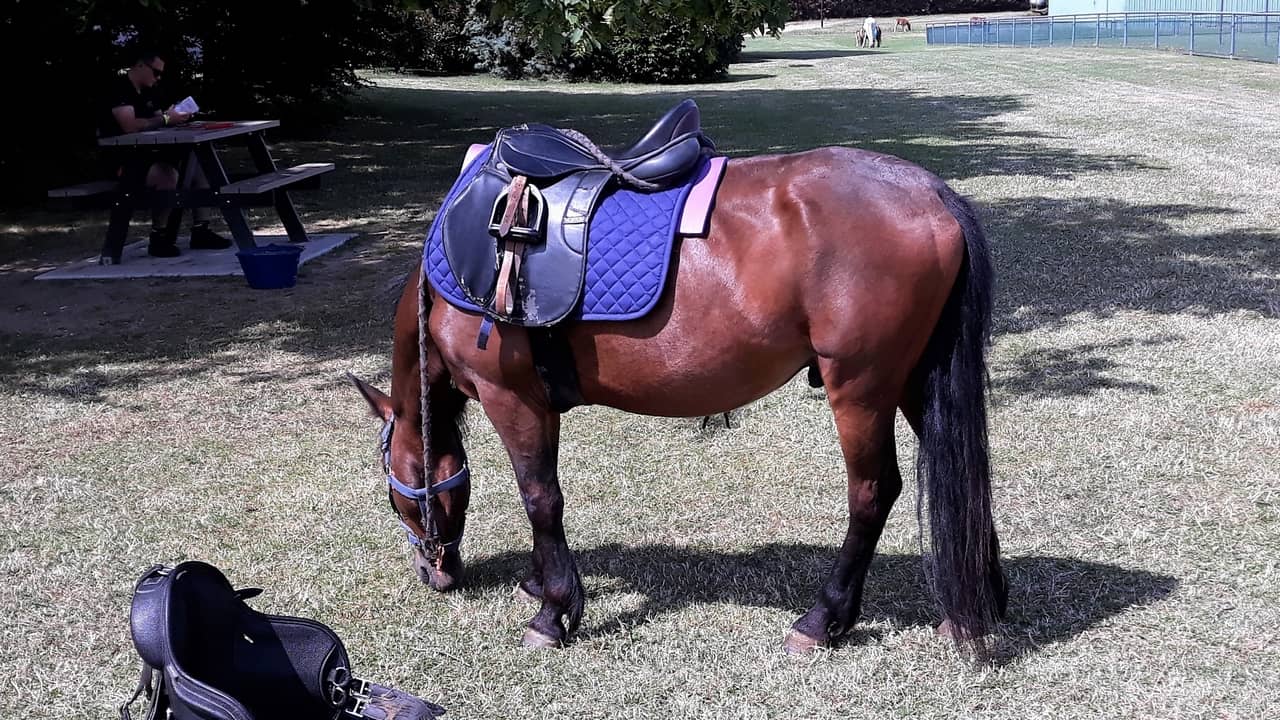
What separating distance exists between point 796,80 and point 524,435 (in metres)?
26.3

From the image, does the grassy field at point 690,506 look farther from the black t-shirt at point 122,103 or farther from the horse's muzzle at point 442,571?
the black t-shirt at point 122,103

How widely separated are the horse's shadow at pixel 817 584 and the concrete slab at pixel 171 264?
231 inches

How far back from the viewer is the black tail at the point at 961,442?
3291mm

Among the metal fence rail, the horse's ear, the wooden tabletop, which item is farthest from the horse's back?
the metal fence rail

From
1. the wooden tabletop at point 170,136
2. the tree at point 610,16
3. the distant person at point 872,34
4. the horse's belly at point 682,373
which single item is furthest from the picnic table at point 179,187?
the distant person at point 872,34

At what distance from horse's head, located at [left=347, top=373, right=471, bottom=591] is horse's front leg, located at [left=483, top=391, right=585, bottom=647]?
23cm

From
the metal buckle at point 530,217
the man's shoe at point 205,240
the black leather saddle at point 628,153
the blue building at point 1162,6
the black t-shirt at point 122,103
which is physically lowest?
the man's shoe at point 205,240

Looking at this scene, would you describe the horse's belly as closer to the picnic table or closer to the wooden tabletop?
the picnic table

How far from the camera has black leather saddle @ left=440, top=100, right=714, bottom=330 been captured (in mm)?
3428

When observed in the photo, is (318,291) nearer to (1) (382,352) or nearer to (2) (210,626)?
(1) (382,352)

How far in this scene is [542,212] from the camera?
3465 mm

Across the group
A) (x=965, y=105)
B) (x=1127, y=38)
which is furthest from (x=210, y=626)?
(x=1127, y=38)

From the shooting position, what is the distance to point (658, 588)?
415 cm

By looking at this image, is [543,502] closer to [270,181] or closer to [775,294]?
[775,294]
